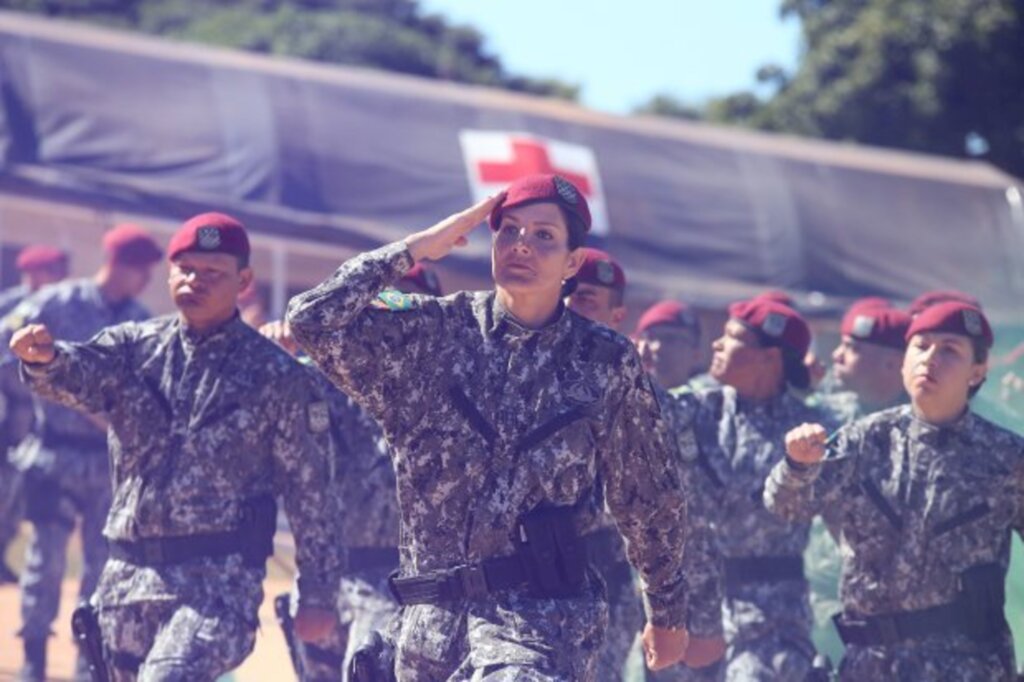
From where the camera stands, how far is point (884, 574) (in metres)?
7.52

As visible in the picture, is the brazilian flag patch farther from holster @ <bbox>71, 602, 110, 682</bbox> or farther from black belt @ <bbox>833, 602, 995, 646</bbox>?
black belt @ <bbox>833, 602, 995, 646</bbox>

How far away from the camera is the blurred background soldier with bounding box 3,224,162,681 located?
11.5 m

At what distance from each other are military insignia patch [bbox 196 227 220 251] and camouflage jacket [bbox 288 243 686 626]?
176 cm

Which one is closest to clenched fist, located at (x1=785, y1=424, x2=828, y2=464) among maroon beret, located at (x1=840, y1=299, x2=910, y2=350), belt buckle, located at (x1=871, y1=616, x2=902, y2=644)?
belt buckle, located at (x1=871, y1=616, x2=902, y2=644)

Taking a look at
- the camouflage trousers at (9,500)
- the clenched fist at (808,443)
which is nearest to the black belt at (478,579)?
the clenched fist at (808,443)

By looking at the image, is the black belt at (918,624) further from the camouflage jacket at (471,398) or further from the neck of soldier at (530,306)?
the neck of soldier at (530,306)

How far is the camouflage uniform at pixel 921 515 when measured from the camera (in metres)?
7.45

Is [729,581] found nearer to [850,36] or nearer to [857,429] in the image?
[857,429]

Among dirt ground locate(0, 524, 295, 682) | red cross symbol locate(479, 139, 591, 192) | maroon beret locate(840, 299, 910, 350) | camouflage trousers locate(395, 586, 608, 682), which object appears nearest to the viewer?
camouflage trousers locate(395, 586, 608, 682)

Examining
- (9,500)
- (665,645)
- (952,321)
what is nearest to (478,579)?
(665,645)

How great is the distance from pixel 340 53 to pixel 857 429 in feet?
121

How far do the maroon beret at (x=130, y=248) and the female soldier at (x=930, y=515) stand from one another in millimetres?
5194

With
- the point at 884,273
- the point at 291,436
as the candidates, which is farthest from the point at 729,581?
the point at 884,273

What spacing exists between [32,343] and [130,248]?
4446mm
